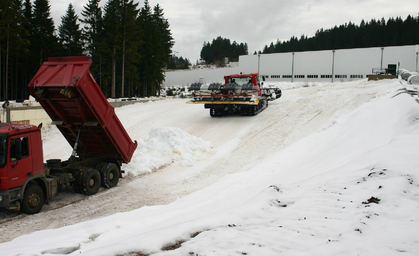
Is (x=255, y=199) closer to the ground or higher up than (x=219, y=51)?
closer to the ground

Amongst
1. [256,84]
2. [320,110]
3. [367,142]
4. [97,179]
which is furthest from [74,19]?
[367,142]

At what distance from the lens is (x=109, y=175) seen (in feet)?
30.7

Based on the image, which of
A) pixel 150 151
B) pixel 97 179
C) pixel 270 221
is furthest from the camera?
pixel 150 151

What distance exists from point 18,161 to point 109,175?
9.10 feet

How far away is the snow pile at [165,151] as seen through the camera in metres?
11.1

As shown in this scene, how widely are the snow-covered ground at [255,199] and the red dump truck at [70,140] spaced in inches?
18.4

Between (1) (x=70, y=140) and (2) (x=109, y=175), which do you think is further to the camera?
(1) (x=70, y=140)

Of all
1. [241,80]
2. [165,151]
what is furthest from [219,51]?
[165,151]

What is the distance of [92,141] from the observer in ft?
32.0

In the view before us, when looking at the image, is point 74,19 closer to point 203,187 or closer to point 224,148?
point 224,148

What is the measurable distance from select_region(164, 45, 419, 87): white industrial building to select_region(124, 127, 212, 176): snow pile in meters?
38.5

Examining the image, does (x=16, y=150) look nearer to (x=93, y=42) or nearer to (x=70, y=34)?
(x=93, y=42)

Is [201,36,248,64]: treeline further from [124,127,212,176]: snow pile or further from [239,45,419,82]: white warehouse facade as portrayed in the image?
[124,127,212,176]: snow pile

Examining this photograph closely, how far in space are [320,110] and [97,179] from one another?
14.1 metres
